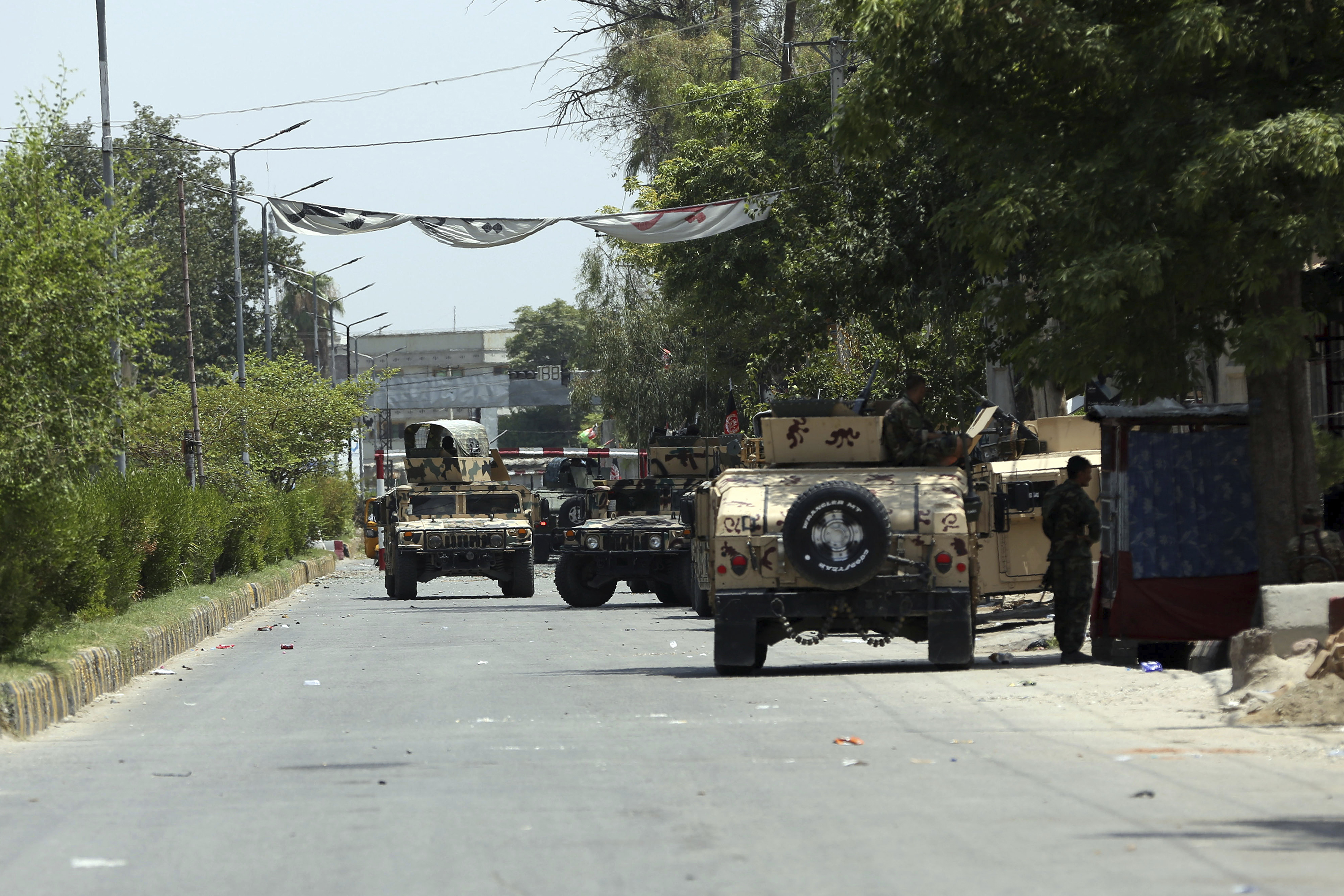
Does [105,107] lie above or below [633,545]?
above

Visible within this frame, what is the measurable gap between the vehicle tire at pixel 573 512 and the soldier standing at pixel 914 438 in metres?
24.7

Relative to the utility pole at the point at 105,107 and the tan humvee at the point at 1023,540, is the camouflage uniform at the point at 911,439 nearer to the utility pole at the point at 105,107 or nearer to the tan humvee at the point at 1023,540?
the tan humvee at the point at 1023,540

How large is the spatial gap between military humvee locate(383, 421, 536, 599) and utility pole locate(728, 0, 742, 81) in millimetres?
11263

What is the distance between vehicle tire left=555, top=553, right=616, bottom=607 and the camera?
2691cm

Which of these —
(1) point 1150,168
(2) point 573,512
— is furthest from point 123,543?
(2) point 573,512

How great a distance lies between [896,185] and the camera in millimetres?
23859

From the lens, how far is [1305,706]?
9.79m

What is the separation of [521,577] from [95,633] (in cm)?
1467

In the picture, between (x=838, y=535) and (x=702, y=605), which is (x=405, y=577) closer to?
(x=702, y=605)

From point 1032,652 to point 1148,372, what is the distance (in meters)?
3.76

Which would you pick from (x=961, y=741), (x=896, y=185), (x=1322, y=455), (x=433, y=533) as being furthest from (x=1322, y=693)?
(x=433, y=533)

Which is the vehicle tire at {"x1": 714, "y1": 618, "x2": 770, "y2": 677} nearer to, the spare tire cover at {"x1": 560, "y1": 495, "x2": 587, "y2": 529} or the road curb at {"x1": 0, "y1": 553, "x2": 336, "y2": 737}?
the road curb at {"x1": 0, "y1": 553, "x2": 336, "y2": 737}

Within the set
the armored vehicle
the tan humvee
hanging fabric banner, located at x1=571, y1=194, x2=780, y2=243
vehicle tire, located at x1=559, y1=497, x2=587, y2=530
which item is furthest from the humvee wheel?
vehicle tire, located at x1=559, y1=497, x2=587, y2=530

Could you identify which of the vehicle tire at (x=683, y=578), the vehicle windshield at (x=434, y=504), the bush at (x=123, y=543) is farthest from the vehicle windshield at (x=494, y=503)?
the vehicle tire at (x=683, y=578)
